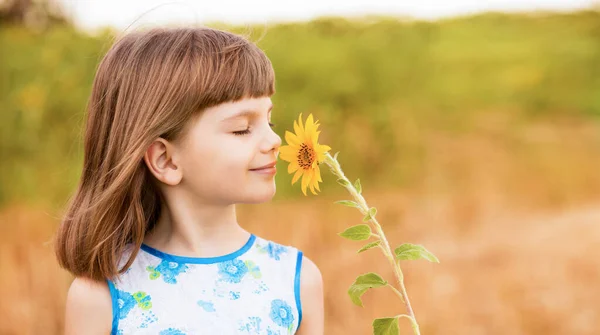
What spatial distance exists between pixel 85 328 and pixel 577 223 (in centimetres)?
373

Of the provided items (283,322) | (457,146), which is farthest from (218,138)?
(457,146)

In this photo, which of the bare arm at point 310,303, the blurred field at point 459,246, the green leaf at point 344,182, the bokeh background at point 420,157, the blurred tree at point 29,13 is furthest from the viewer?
the blurred tree at point 29,13

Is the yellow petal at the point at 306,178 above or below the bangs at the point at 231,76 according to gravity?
below

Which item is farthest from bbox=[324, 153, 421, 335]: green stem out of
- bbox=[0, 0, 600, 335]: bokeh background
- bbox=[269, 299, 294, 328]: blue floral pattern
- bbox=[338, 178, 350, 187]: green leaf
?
bbox=[0, 0, 600, 335]: bokeh background

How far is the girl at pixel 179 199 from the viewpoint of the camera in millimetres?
1460

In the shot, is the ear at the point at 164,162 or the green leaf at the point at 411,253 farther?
the ear at the point at 164,162

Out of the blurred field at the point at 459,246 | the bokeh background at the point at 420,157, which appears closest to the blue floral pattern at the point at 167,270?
the blurred field at the point at 459,246

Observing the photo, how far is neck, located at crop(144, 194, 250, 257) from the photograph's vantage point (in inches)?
60.9

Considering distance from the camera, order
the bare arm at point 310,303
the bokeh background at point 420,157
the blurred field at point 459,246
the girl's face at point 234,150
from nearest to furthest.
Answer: the girl's face at point 234,150 < the bare arm at point 310,303 < the blurred field at point 459,246 < the bokeh background at point 420,157

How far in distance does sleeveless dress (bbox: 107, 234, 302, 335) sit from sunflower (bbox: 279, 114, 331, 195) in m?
0.35

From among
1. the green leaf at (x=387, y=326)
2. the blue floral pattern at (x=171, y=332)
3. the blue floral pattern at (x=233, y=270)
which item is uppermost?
the blue floral pattern at (x=233, y=270)

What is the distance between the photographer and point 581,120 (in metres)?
6.45

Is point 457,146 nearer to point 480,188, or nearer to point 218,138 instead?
point 480,188

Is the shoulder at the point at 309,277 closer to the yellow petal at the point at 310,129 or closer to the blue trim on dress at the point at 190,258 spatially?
the blue trim on dress at the point at 190,258
